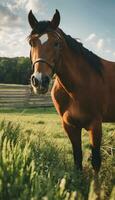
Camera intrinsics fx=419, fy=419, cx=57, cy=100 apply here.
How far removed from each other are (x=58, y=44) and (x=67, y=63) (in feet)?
1.68

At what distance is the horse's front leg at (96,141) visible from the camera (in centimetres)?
593

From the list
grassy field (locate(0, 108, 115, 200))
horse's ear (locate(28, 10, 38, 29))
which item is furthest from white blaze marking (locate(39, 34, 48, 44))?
grassy field (locate(0, 108, 115, 200))

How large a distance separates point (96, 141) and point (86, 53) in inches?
50.6

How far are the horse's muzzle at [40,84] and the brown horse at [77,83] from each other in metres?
0.28

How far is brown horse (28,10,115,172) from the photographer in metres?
5.32

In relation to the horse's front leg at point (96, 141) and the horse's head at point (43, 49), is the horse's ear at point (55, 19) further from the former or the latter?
the horse's front leg at point (96, 141)

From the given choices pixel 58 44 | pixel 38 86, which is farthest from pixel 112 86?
pixel 38 86

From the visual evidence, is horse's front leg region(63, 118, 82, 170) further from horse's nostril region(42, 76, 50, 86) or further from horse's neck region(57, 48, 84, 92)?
horse's nostril region(42, 76, 50, 86)

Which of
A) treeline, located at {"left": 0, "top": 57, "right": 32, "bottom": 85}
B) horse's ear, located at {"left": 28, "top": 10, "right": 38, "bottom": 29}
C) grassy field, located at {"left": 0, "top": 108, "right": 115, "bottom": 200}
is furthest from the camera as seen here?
treeline, located at {"left": 0, "top": 57, "right": 32, "bottom": 85}

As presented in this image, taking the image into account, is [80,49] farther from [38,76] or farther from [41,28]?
[38,76]

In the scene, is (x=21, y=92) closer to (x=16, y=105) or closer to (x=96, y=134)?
(x=16, y=105)

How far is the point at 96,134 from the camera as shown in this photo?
19.6ft

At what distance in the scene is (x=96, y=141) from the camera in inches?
239

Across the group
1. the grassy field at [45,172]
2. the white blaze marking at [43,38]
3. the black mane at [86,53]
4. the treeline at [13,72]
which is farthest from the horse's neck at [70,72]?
the treeline at [13,72]
